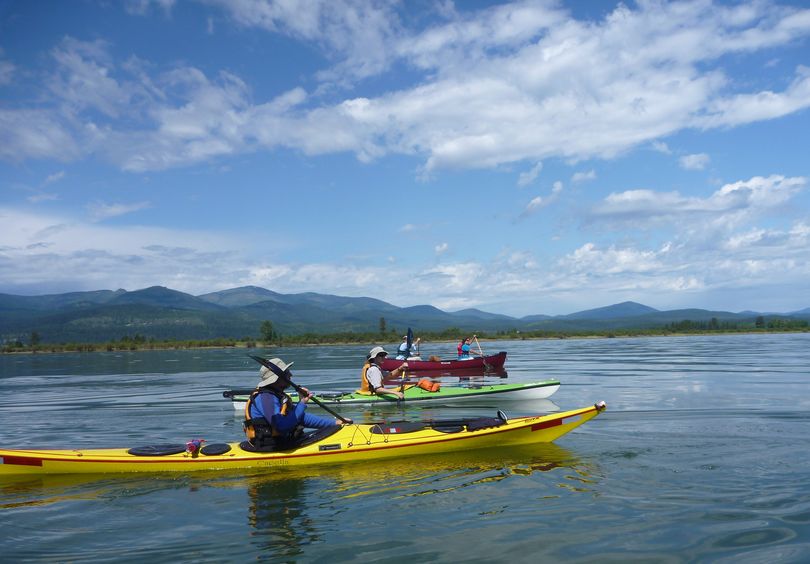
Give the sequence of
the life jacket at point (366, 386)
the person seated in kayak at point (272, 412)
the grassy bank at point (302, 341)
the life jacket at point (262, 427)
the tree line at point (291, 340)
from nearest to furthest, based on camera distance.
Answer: the person seated in kayak at point (272, 412) < the life jacket at point (262, 427) < the life jacket at point (366, 386) < the grassy bank at point (302, 341) < the tree line at point (291, 340)

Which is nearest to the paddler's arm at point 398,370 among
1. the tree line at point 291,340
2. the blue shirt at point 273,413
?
the blue shirt at point 273,413

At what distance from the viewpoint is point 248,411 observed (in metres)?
10.4

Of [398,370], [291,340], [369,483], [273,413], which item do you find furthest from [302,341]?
[369,483]

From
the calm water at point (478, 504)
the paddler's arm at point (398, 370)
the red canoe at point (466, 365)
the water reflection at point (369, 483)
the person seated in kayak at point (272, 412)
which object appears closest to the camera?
the calm water at point (478, 504)

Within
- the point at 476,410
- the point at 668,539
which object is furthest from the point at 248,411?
the point at 476,410

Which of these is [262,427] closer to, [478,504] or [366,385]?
[478,504]

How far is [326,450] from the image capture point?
1055 centimetres

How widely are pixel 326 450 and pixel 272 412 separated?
1.19 metres

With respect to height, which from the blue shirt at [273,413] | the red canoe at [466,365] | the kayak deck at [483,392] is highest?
the blue shirt at [273,413]

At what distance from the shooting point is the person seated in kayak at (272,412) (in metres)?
10.2

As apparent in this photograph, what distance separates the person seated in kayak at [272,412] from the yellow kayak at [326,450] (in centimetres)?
27

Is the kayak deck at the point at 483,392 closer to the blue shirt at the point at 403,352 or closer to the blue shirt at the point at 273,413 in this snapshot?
the blue shirt at the point at 273,413

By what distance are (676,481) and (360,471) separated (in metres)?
5.06

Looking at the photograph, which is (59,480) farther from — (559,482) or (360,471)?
(559,482)
